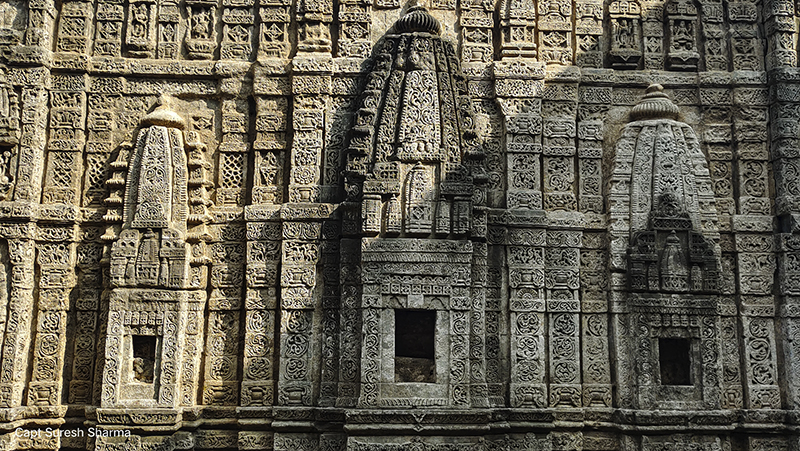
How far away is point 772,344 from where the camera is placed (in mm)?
8297

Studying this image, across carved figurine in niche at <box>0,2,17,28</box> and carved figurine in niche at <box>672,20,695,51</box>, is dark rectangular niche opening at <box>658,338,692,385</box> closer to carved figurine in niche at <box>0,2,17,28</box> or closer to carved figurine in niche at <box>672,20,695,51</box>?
carved figurine in niche at <box>672,20,695,51</box>

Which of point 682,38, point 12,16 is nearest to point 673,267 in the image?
point 682,38

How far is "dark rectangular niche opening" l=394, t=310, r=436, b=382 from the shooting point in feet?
25.9

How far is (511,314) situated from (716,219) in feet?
10.1

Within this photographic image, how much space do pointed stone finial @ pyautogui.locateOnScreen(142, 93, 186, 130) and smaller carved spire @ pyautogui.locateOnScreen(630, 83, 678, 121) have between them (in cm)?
621

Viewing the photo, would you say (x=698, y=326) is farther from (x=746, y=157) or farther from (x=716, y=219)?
(x=746, y=157)

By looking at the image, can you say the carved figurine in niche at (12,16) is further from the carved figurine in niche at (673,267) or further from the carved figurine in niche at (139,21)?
the carved figurine in niche at (673,267)

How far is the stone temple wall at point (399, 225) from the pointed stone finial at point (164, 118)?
0.04m

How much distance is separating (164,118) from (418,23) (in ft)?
11.9

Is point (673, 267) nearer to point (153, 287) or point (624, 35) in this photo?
point (624, 35)

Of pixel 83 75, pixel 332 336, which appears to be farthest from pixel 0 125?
pixel 332 336

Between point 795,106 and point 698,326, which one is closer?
point 698,326

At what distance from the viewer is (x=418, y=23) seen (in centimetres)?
850

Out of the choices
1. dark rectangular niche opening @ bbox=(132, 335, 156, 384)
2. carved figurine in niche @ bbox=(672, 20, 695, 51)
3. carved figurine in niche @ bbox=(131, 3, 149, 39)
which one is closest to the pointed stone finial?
carved figurine in niche @ bbox=(131, 3, 149, 39)
